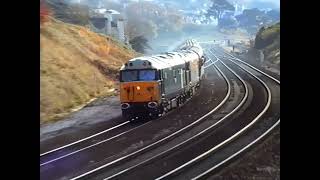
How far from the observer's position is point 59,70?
3900mm

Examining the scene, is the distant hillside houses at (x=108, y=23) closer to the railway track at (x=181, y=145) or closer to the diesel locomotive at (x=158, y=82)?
the diesel locomotive at (x=158, y=82)

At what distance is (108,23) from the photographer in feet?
13.6

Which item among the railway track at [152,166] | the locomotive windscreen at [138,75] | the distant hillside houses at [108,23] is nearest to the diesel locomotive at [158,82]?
the locomotive windscreen at [138,75]

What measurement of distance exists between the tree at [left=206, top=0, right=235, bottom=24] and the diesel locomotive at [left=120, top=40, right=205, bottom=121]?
1.11 feet

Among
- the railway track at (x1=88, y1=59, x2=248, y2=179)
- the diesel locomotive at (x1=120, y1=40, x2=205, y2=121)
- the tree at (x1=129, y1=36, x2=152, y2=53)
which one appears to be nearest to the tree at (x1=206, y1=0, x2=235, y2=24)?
the diesel locomotive at (x1=120, y1=40, x2=205, y2=121)

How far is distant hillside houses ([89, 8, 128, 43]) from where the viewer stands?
4.13m

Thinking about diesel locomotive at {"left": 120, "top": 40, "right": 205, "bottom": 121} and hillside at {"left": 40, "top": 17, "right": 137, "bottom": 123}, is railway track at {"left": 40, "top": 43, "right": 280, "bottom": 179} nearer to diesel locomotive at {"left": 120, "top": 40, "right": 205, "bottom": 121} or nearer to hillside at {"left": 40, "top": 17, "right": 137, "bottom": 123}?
diesel locomotive at {"left": 120, "top": 40, "right": 205, "bottom": 121}

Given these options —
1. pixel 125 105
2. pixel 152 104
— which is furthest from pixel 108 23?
pixel 152 104

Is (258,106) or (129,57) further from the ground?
(129,57)
